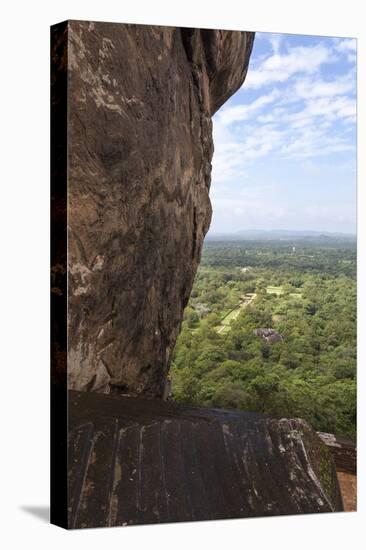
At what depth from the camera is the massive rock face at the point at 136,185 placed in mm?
6207

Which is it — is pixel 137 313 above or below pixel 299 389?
above

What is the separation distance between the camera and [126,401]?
6.50 m

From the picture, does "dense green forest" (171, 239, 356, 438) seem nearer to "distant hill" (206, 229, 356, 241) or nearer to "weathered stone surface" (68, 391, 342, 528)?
"distant hill" (206, 229, 356, 241)

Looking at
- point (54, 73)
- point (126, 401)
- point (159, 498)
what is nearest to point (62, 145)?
point (54, 73)

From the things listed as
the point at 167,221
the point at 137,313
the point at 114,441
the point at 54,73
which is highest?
the point at 54,73

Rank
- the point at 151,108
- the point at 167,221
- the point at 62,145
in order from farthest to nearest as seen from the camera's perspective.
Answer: the point at 167,221 < the point at 151,108 < the point at 62,145

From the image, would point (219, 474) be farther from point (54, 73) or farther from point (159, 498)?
point (54, 73)

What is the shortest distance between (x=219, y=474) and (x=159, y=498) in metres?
0.45

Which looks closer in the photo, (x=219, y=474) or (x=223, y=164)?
(x=219, y=474)

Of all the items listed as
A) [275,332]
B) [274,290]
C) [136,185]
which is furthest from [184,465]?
[136,185]

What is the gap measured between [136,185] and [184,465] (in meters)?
1.84

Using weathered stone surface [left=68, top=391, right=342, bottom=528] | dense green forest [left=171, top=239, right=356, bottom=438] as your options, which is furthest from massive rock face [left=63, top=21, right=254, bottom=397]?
weathered stone surface [left=68, top=391, right=342, bottom=528]

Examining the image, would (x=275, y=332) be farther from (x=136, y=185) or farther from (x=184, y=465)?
(x=136, y=185)

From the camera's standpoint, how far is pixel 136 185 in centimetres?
666
